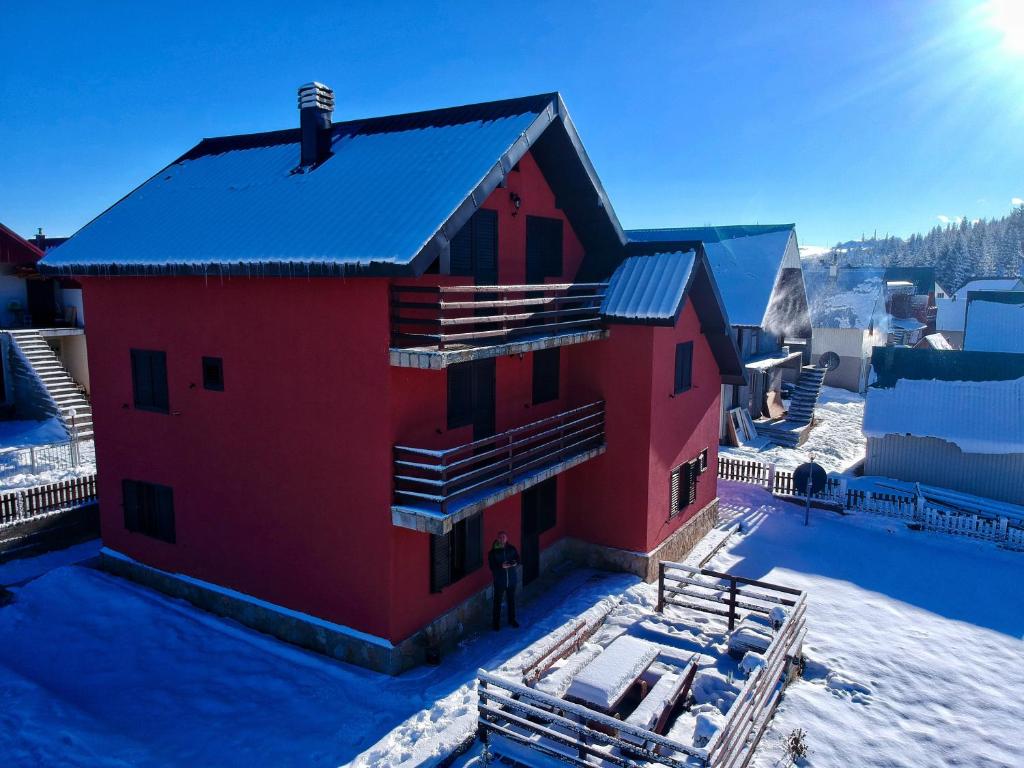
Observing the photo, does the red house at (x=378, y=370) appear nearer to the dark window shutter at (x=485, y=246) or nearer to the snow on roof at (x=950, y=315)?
the dark window shutter at (x=485, y=246)

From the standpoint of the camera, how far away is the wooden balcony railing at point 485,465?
1220 cm

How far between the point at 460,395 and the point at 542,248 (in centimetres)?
476

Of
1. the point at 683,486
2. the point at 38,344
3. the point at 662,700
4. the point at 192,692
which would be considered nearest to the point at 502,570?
the point at 662,700

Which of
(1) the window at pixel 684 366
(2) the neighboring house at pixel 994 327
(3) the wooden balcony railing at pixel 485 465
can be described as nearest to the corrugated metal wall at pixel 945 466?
(1) the window at pixel 684 366

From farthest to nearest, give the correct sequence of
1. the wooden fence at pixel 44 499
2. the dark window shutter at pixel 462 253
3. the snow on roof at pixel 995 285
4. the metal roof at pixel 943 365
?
the snow on roof at pixel 995 285, the metal roof at pixel 943 365, the wooden fence at pixel 44 499, the dark window shutter at pixel 462 253

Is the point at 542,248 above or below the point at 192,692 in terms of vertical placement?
above

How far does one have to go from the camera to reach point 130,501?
652 inches

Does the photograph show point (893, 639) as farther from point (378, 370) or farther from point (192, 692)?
point (192, 692)

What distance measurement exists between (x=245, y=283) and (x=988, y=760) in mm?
15619

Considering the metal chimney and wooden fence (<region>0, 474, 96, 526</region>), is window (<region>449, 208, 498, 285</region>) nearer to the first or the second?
the metal chimney

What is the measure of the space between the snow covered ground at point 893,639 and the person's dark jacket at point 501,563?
5.54m

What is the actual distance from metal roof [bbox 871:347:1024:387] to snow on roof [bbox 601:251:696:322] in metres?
15.3

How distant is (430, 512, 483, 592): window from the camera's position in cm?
1373

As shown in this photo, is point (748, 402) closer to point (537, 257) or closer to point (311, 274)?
point (537, 257)
